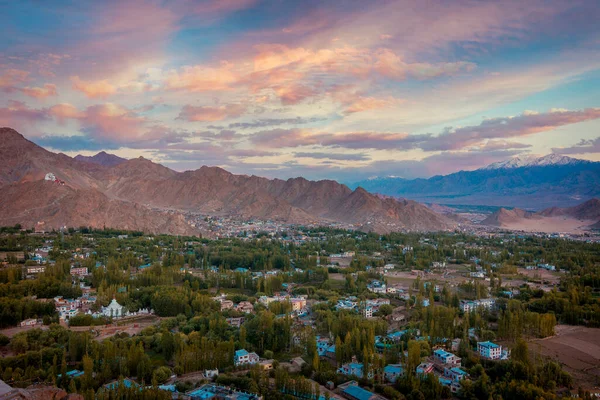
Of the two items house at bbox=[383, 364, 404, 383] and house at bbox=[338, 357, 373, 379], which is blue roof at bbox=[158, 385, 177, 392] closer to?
house at bbox=[338, 357, 373, 379]

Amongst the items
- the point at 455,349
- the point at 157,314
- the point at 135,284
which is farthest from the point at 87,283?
the point at 455,349

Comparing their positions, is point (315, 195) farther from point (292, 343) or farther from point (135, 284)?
point (292, 343)

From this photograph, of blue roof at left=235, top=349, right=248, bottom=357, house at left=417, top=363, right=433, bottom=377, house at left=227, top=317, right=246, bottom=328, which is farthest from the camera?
house at left=227, top=317, right=246, bottom=328

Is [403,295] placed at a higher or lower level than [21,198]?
lower

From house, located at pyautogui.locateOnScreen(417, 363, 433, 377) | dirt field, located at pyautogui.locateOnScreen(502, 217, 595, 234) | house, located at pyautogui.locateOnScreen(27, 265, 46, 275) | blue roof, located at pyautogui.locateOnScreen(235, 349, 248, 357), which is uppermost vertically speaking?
house, located at pyautogui.locateOnScreen(27, 265, 46, 275)

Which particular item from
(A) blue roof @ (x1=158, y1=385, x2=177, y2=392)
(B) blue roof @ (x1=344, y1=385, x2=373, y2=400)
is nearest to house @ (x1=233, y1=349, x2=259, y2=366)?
(A) blue roof @ (x1=158, y1=385, x2=177, y2=392)

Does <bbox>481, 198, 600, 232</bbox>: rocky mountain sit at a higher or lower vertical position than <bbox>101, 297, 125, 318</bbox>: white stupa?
higher

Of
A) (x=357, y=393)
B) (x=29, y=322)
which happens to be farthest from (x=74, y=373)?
(x=357, y=393)
